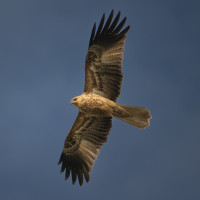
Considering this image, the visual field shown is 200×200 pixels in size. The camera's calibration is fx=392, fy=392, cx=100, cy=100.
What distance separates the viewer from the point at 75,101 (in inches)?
420

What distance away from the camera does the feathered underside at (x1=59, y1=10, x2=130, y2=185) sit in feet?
35.0

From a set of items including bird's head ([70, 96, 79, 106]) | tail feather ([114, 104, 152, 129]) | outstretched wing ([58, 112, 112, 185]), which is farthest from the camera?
outstretched wing ([58, 112, 112, 185])

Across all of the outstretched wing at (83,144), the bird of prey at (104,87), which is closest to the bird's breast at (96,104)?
the bird of prey at (104,87)

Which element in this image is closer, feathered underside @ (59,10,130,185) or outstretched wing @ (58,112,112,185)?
feathered underside @ (59,10,130,185)

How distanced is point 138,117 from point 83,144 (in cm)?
196

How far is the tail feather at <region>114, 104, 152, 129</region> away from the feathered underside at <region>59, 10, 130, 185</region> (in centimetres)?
56

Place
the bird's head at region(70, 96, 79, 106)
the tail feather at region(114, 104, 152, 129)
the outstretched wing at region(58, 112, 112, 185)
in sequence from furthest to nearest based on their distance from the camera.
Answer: the outstretched wing at region(58, 112, 112, 185), the bird's head at region(70, 96, 79, 106), the tail feather at region(114, 104, 152, 129)

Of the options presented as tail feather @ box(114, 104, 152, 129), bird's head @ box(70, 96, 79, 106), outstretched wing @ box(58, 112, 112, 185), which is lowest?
outstretched wing @ box(58, 112, 112, 185)

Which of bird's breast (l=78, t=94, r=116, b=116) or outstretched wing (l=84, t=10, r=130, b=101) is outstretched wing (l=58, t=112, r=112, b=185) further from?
outstretched wing (l=84, t=10, r=130, b=101)

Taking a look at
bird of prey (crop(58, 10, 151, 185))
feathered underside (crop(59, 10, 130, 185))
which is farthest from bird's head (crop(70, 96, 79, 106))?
feathered underside (crop(59, 10, 130, 185))

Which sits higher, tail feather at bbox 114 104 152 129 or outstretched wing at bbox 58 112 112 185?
tail feather at bbox 114 104 152 129

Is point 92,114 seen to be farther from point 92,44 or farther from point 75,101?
point 92,44

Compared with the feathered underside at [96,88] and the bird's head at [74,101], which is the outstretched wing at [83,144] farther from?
the bird's head at [74,101]

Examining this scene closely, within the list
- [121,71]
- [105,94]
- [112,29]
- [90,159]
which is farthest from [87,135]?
[112,29]
